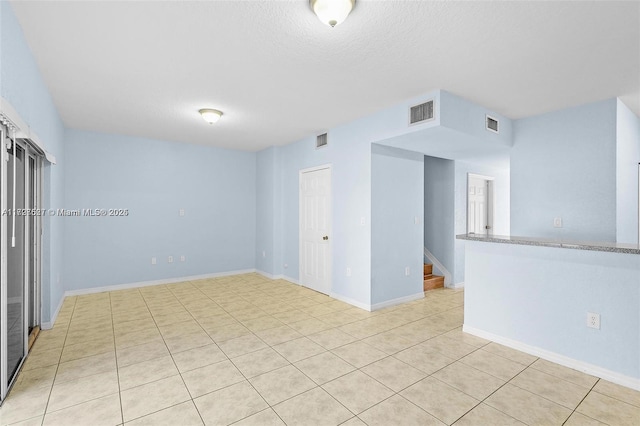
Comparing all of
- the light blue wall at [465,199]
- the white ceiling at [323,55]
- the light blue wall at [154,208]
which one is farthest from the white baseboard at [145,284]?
the light blue wall at [465,199]

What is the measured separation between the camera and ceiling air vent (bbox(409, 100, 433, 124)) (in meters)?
3.58

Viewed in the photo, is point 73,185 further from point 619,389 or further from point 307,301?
point 619,389

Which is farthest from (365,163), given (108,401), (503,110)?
(108,401)

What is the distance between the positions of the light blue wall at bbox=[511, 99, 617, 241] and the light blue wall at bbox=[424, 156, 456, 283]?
53.4 inches

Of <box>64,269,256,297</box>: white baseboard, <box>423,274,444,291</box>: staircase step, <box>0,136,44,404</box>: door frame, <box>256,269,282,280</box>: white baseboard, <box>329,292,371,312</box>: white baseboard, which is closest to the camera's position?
<box>0,136,44,404</box>: door frame

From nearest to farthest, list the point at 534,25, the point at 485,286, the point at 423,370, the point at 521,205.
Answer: the point at 534,25 < the point at 423,370 < the point at 485,286 < the point at 521,205

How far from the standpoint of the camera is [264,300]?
15.9ft

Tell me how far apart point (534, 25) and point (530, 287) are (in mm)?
2315

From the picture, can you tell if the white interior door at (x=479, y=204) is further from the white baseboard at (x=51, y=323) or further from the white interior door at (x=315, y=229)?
the white baseboard at (x=51, y=323)

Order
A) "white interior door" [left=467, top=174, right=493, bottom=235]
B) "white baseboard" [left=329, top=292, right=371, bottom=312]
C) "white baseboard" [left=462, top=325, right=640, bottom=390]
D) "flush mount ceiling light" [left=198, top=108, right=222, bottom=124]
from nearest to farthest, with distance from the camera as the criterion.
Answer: "white baseboard" [left=462, top=325, right=640, bottom=390] → "flush mount ceiling light" [left=198, top=108, right=222, bottom=124] → "white baseboard" [left=329, top=292, right=371, bottom=312] → "white interior door" [left=467, top=174, right=493, bottom=235]

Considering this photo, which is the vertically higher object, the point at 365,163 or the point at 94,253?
the point at 365,163

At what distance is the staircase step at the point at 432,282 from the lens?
556 centimetres

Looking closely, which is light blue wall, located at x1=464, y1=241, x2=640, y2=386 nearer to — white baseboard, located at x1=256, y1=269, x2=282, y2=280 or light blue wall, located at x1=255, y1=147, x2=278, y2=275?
white baseboard, located at x1=256, y1=269, x2=282, y2=280

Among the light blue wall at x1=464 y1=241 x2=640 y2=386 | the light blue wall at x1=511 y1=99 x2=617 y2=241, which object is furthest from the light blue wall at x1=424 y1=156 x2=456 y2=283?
the light blue wall at x1=464 y1=241 x2=640 y2=386
